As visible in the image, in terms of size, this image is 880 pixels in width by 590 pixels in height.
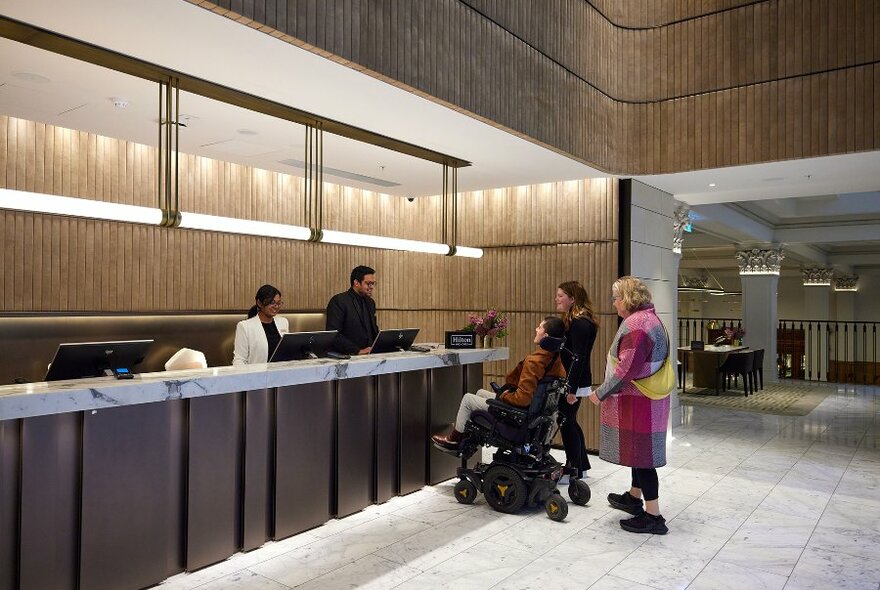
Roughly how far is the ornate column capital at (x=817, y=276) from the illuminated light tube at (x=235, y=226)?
2072cm

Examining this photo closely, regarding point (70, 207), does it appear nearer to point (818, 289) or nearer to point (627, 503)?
point (627, 503)

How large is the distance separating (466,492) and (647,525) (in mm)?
1416

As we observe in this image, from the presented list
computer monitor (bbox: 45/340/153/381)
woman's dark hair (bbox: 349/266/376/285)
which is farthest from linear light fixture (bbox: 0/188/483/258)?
computer monitor (bbox: 45/340/153/381)

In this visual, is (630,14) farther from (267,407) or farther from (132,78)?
(267,407)

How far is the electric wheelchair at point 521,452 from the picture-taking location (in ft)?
16.3

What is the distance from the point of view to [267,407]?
174 inches

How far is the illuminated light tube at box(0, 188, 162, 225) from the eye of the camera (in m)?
3.34

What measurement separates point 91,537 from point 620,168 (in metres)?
6.08

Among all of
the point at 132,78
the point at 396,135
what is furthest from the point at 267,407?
the point at 396,135

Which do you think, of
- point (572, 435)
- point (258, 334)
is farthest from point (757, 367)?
point (258, 334)

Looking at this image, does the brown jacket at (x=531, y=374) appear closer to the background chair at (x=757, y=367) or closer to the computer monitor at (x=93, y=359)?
the computer monitor at (x=93, y=359)

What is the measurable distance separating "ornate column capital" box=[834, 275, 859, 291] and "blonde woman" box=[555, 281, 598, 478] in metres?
23.1

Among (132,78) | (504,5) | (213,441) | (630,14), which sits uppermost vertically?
(630,14)

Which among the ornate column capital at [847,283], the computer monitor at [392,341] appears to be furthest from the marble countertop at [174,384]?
the ornate column capital at [847,283]
